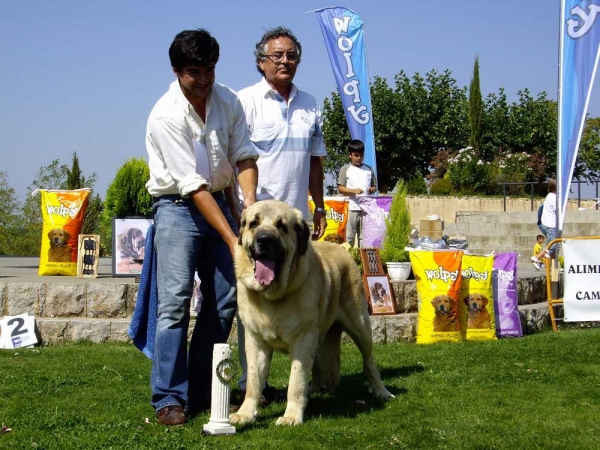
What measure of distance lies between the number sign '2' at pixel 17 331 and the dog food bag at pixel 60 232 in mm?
2360

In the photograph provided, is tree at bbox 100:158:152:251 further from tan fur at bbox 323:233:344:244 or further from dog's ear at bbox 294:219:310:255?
dog's ear at bbox 294:219:310:255

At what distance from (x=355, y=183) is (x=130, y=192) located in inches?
147

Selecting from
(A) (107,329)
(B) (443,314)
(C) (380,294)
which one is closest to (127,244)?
(A) (107,329)

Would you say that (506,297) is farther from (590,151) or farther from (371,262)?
(590,151)

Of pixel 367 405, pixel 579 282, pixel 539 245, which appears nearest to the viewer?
pixel 367 405

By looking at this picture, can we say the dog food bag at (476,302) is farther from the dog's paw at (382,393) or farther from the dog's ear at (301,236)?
the dog's ear at (301,236)

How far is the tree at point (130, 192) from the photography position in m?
12.8

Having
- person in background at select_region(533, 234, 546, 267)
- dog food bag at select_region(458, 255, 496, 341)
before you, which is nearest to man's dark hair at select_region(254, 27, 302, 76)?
dog food bag at select_region(458, 255, 496, 341)

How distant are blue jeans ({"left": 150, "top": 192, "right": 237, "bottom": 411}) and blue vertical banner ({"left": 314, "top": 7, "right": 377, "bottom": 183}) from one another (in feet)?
33.5

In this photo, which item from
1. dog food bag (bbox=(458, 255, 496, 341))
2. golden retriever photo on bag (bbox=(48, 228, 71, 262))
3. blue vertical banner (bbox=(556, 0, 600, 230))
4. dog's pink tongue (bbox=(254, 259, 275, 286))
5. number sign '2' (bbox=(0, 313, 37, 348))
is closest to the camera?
dog's pink tongue (bbox=(254, 259, 275, 286))

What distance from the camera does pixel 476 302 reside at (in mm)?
8797

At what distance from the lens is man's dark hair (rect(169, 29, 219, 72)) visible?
4574 mm

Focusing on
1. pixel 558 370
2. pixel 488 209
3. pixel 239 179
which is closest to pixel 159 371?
pixel 239 179

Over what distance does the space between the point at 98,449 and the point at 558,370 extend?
4074 mm
